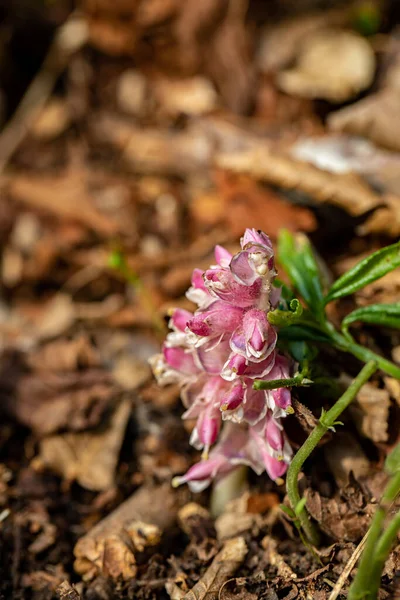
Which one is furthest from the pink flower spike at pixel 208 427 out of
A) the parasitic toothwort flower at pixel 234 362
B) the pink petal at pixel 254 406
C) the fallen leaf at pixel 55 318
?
the fallen leaf at pixel 55 318

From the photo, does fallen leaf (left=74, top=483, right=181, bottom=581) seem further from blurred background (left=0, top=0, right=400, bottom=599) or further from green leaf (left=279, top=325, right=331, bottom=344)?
green leaf (left=279, top=325, right=331, bottom=344)

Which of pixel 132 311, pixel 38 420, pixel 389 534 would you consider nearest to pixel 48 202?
pixel 132 311

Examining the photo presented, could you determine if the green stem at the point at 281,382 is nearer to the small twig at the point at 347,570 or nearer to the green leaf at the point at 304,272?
the green leaf at the point at 304,272

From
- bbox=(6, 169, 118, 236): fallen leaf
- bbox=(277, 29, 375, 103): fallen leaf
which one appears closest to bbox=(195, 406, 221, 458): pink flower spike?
bbox=(6, 169, 118, 236): fallen leaf

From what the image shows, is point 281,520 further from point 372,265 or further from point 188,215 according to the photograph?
point 188,215

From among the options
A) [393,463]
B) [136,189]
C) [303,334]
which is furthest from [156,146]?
[393,463]

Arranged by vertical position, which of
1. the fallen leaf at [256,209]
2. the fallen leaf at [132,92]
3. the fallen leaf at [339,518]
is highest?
the fallen leaf at [132,92]

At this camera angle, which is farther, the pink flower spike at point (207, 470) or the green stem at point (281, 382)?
the pink flower spike at point (207, 470)

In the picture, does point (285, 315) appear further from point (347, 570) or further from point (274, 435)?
point (347, 570)

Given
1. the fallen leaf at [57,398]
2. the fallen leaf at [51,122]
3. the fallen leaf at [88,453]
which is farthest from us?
the fallen leaf at [51,122]
